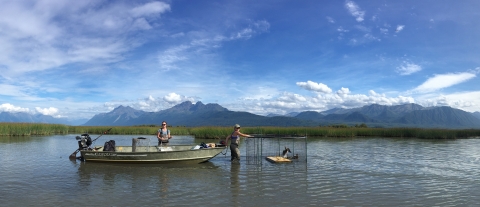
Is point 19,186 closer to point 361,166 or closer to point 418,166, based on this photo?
point 361,166

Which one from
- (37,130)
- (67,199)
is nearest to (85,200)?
(67,199)

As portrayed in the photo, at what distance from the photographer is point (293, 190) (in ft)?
36.4

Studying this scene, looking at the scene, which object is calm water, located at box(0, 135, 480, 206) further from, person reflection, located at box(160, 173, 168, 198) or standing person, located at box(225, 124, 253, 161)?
standing person, located at box(225, 124, 253, 161)

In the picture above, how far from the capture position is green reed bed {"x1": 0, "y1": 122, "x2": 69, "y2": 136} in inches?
1480

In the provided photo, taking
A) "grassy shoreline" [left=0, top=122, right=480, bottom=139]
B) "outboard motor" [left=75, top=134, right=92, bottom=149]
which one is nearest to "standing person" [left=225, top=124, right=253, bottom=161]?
"outboard motor" [left=75, top=134, right=92, bottom=149]

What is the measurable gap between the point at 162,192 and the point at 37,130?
38.7 meters

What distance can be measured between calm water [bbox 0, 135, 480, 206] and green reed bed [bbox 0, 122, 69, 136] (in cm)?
2376

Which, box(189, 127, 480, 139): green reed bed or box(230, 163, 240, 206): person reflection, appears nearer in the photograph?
box(230, 163, 240, 206): person reflection

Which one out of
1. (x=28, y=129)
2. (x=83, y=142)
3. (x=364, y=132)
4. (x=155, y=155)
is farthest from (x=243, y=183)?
(x=28, y=129)

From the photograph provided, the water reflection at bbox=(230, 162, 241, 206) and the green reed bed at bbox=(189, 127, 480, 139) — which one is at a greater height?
the green reed bed at bbox=(189, 127, 480, 139)

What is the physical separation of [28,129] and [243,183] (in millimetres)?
37861

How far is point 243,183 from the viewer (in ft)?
40.3

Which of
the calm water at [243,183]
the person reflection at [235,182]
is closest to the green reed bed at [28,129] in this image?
the calm water at [243,183]

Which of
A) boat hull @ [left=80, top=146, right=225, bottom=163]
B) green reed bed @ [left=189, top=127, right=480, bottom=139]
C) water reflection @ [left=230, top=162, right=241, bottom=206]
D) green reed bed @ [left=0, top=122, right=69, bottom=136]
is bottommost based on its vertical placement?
water reflection @ [left=230, top=162, right=241, bottom=206]
